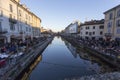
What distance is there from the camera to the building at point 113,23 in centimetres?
3186

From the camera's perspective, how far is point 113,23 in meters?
34.4

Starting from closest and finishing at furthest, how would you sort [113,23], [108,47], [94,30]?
1. [108,47]
2. [113,23]
3. [94,30]

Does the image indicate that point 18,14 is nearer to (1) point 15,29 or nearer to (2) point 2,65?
(1) point 15,29

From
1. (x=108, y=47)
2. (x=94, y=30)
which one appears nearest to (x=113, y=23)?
(x=94, y=30)

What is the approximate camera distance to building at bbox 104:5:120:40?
31859 millimetres

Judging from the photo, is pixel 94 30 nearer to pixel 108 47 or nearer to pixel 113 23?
pixel 113 23

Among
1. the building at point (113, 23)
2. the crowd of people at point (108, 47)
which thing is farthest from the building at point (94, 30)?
the crowd of people at point (108, 47)

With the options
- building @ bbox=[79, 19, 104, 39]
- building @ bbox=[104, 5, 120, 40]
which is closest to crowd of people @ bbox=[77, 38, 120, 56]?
building @ bbox=[104, 5, 120, 40]

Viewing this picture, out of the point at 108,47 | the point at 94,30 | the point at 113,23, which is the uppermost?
the point at 113,23

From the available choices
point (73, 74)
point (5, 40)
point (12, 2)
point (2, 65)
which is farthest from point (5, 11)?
point (73, 74)

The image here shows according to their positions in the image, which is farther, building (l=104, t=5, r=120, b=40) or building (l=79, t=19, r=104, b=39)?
building (l=79, t=19, r=104, b=39)

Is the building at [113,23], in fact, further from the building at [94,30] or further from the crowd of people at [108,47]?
the building at [94,30]

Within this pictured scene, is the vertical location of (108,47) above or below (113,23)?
below

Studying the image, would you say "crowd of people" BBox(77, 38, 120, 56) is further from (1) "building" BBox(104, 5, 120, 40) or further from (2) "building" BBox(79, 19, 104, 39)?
(2) "building" BBox(79, 19, 104, 39)
